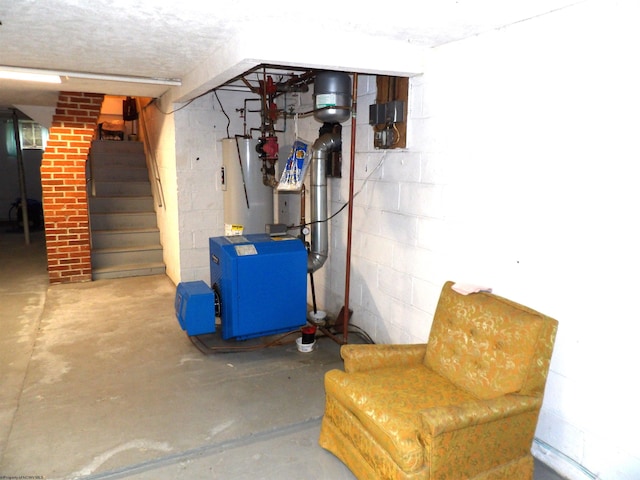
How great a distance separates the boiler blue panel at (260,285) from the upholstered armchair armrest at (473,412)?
76.4 inches

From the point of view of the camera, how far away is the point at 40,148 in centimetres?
1032

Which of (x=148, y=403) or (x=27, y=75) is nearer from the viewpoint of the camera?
(x=148, y=403)

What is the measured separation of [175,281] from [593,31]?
15.1 ft

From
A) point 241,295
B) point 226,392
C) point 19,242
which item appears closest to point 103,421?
point 226,392

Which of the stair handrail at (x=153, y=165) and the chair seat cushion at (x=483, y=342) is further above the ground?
the stair handrail at (x=153, y=165)

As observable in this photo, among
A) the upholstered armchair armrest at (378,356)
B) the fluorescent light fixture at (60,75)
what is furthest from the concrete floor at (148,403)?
the fluorescent light fixture at (60,75)

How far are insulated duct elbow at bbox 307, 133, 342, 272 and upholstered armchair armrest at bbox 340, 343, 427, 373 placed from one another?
1605 millimetres

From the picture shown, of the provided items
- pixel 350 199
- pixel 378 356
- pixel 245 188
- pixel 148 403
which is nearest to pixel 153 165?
pixel 245 188

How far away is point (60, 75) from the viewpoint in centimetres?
366

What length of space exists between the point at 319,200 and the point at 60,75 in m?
2.27

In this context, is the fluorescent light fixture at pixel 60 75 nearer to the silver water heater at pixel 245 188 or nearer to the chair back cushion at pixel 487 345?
the silver water heater at pixel 245 188

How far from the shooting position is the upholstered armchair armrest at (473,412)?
1712 mm

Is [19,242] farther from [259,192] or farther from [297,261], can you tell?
[297,261]

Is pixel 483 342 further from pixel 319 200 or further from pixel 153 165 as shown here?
pixel 153 165
